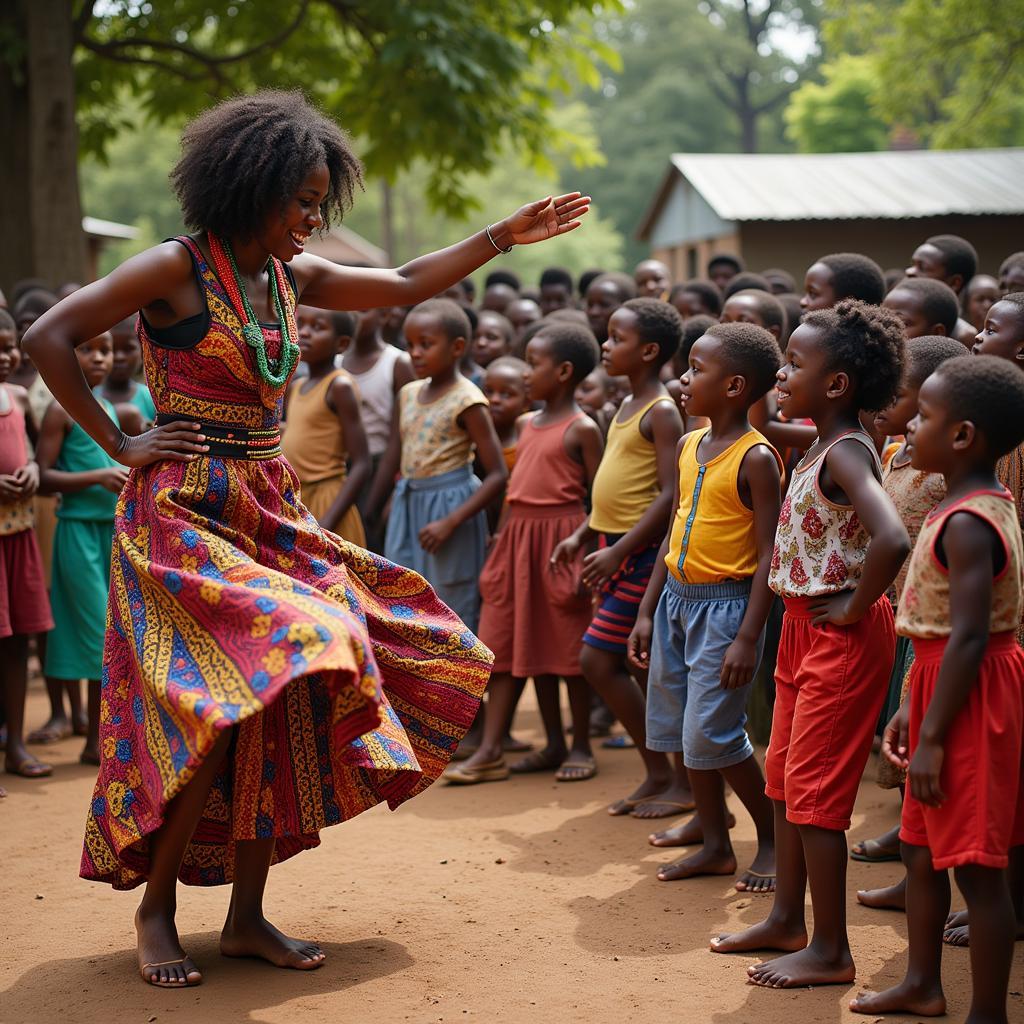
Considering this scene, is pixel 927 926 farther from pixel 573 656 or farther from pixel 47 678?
pixel 47 678

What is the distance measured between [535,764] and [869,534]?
8.90 feet

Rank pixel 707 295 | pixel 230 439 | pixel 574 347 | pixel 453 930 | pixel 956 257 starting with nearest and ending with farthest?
pixel 230 439 < pixel 453 930 < pixel 574 347 < pixel 956 257 < pixel 707 295

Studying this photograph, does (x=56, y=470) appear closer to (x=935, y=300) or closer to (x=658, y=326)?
(x=658, y=326)

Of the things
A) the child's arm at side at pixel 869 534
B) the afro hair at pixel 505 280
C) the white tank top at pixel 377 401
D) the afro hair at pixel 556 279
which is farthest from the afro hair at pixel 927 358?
the afro hair at pixel 505 280

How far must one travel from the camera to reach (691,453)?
174 inches

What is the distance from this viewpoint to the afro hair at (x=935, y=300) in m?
5.08

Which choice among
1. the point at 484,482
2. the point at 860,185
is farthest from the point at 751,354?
the point at 860,185

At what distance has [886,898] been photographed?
4031mm

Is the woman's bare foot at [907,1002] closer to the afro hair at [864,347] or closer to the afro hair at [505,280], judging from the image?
the afro hair at [864,347]

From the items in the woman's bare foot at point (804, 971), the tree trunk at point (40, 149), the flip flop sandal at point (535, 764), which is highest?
the tree trunk at point (40, 149)

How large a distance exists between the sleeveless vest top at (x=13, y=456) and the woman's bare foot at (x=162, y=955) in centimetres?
268

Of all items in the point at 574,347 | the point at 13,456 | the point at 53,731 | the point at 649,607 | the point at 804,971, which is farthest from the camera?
the point at 53,731

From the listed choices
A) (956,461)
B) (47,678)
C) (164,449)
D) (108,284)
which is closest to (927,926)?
(956,461)

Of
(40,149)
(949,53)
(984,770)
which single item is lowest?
(984,770)
